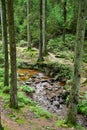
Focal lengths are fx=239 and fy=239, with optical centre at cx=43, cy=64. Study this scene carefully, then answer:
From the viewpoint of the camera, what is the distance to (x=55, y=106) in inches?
492

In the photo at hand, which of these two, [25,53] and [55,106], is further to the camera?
[25,53]

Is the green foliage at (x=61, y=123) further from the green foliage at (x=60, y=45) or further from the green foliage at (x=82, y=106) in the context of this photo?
the green foliage at (x=60, y=45)

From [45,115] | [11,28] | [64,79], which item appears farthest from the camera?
[64,79]

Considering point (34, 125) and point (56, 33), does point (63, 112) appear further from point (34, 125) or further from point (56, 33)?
point (56, 33)

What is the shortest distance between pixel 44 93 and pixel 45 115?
11.8 ft

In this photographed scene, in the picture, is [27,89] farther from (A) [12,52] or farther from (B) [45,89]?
(A) [12,52]

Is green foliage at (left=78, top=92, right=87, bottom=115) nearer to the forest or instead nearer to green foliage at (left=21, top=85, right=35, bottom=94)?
the forest

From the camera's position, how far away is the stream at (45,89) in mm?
12590

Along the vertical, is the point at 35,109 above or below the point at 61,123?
above

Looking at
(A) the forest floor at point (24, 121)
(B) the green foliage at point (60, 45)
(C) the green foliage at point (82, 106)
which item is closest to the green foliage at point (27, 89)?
(A) the forest floor at point (24, 121)

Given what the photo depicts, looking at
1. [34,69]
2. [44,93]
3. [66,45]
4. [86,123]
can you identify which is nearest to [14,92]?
[86,123]

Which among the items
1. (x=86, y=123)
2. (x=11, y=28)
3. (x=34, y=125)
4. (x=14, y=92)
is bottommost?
(x=86, y=123)

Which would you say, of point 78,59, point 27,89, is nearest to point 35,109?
point 27,89

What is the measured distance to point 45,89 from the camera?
1484 centimetres
